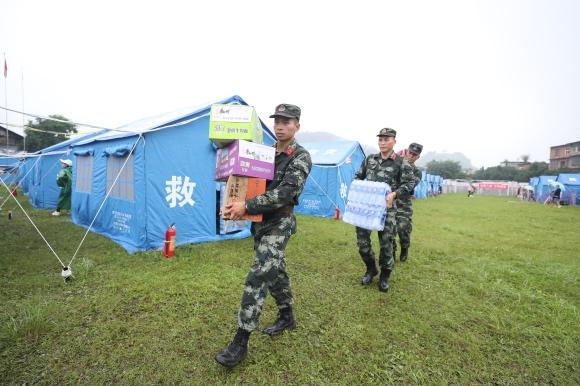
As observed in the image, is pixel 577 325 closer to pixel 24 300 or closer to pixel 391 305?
pixel 391 305

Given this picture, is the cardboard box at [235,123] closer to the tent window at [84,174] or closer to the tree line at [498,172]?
the tent window at [84,174]

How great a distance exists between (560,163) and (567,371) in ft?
266

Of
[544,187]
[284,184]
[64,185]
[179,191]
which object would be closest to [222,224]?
[179,191]

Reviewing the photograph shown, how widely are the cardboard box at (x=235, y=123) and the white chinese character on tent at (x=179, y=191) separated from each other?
5.83 feet

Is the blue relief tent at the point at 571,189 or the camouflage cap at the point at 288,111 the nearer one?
the camouflage cap at the point at 288,111

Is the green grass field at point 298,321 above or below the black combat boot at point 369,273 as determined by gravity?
below

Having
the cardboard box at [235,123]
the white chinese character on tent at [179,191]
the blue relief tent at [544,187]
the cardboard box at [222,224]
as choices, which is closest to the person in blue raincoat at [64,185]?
the white chinese character on tent at [179,191]

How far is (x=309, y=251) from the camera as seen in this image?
6590 mm

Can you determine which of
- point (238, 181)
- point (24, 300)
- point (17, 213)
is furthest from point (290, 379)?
point (17, 213)

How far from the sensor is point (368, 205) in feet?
13.9

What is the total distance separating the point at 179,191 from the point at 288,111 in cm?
448

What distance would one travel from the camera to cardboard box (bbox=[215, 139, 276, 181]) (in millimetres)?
2512

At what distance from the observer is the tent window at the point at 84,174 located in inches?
333

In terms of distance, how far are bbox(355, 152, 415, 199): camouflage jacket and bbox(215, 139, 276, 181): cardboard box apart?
2268 mm
